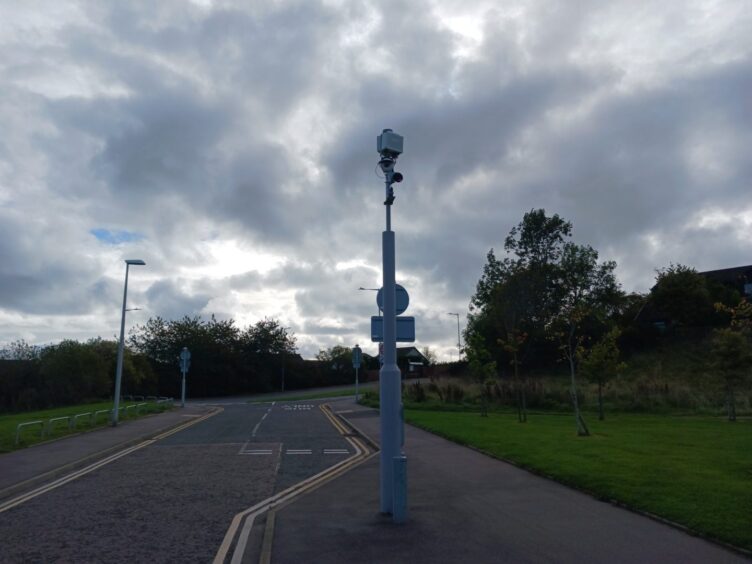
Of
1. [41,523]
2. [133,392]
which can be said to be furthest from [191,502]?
[133,392]

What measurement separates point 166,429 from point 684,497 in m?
21.1

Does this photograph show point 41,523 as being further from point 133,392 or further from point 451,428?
point 133,392

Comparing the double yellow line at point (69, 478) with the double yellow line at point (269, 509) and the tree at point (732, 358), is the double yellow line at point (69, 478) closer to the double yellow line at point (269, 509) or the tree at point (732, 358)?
the double yellow line at point (269, 509)

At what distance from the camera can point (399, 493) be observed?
866 cm

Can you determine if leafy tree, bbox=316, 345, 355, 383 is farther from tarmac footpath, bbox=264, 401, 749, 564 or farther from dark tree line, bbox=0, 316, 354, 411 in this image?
tarmac footpath, bbox=264, 401, 749, 564

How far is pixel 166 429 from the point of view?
26.0 m

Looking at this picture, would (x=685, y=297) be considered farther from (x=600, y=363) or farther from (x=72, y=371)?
(x=72, y=371)

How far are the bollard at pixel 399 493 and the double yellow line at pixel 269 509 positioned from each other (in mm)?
1604

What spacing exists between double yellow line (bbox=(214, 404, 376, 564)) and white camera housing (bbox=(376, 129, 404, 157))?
5441mm

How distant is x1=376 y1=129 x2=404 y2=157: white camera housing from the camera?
9.73m

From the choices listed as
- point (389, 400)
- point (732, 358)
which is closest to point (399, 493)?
point (389, 400)

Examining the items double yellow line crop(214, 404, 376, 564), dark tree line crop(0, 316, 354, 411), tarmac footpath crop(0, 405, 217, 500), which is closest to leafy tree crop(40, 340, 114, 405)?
dark tree line crop(0, 316, 354, 411)

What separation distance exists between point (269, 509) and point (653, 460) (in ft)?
25.4

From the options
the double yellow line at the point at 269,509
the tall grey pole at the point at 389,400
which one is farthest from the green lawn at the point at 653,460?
the double yellow line at the point at 269,509
